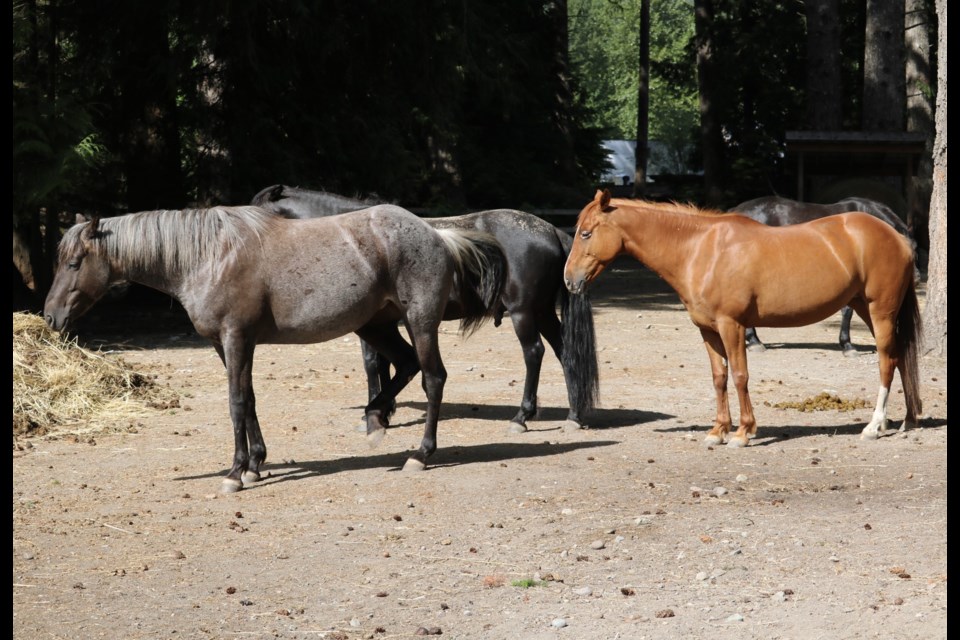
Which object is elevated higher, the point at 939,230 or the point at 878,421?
the point at 939,230

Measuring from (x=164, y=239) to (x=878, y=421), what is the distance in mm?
5183

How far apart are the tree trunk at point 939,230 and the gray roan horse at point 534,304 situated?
4.43 m

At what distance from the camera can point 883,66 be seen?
78.6ft

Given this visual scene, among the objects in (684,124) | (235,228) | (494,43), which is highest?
(684,124)

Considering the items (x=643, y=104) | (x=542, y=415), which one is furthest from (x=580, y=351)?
(x=643, y=104)

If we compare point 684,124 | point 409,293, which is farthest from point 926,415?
point 684,124

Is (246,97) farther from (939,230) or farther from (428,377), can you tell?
(428,377)

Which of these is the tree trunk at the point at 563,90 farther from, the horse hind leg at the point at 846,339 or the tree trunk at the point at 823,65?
the horse hind leg at the point at 846,339

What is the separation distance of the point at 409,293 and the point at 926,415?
4.42 m

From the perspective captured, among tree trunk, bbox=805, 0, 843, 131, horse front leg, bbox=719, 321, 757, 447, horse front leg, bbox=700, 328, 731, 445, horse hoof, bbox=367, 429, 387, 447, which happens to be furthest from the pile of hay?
tree trunk, bbox=805, 0, 843, 131

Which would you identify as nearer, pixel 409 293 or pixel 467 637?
pixel 467 637

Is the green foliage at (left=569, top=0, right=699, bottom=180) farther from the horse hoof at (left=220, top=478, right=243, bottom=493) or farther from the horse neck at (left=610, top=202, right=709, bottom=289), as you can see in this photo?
the horse hoof at (left=220, top=478, right=243, bottom=493)

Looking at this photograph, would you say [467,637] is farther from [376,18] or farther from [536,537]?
[376,18]

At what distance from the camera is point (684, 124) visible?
96500mm
